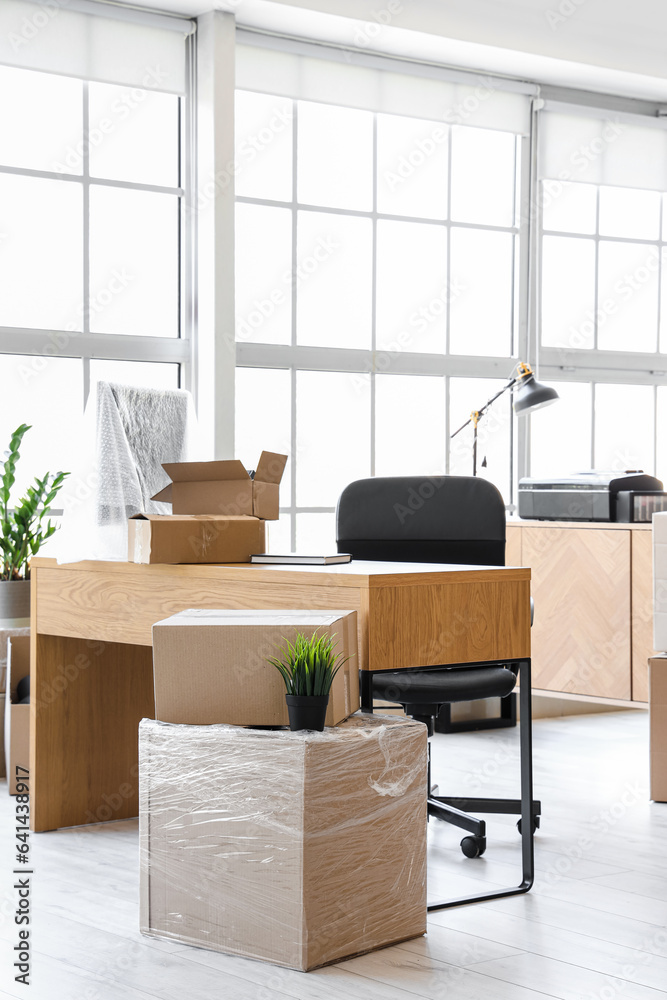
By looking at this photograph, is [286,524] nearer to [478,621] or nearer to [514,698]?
[514,698]

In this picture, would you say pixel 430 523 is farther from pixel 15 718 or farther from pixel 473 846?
pixel 15 718

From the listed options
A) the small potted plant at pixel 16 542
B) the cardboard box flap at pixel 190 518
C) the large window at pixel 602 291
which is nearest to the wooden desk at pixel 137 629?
Result: the cardboard box flap at pixel 190 518

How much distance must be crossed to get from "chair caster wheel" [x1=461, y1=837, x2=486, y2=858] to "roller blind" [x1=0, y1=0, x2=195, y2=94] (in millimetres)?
3195

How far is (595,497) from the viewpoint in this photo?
4.93 metres

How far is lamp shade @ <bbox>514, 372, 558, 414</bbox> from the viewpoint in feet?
16.3

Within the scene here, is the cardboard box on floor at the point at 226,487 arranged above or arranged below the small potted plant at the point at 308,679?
above

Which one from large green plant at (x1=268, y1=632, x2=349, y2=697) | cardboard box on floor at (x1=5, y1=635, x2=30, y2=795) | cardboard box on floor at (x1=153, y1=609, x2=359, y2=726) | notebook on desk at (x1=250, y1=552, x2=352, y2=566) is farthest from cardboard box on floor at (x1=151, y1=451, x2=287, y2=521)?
cardboard box on floor at (x1=5, y1=635, x2=30, y2=795)

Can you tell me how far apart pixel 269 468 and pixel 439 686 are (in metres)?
0.65

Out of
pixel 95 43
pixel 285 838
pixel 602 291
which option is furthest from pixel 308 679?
pixel 602 291

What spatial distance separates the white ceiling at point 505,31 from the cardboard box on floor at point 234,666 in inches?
126

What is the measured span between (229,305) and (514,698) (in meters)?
1.91

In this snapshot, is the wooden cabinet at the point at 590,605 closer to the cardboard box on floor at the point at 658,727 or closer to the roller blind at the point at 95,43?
the cardboard box on floor at the point at 658,727

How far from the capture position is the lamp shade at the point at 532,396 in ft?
16.3

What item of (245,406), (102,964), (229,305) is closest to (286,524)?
(245,406)
